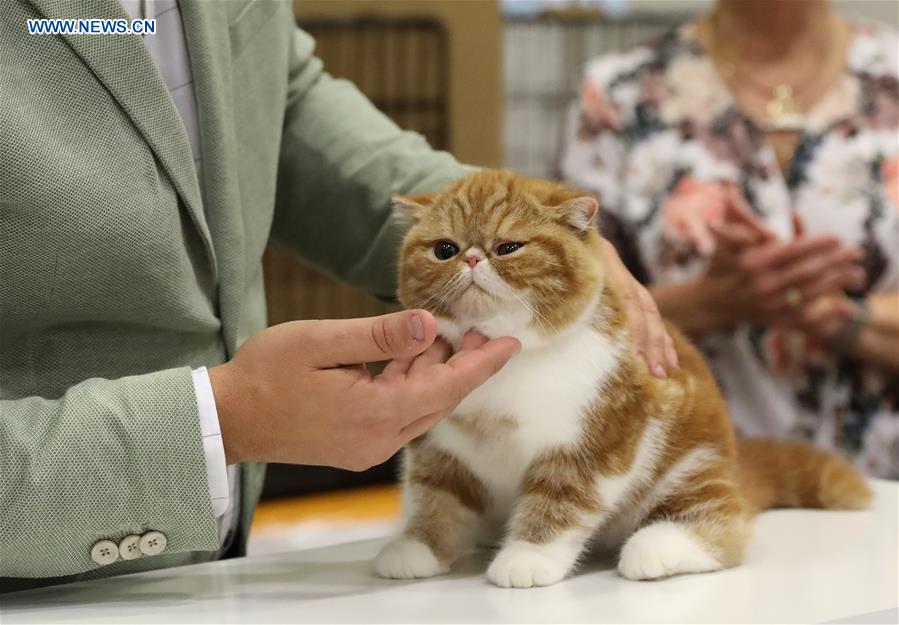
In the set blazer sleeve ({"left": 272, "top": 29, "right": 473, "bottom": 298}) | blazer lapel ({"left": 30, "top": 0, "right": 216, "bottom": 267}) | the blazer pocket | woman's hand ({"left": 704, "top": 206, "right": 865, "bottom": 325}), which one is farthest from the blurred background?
blazer lapel ({"left": 30, "top": 0, "right": 216, "bottom": 267})

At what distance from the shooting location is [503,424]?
1004 mm

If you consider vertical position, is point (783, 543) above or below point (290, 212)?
below

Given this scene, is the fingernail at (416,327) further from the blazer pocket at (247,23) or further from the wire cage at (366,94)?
the wire cage at (366,94)

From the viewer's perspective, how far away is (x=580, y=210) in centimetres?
102

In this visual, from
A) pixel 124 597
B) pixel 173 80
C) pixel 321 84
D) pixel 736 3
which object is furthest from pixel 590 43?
pixel 124 597

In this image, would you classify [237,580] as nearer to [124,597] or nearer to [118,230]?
[124,597]

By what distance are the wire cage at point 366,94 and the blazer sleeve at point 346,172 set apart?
6.07 feet

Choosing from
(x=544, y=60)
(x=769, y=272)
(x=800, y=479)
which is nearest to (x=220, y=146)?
(x=800, y=479)

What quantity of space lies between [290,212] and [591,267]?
0.48m

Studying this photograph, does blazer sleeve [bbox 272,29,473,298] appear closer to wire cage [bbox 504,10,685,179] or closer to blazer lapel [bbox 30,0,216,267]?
blazer lapel [bbox 30,0,216,267]

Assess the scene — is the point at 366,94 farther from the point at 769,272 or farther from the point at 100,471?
the point at 100,471

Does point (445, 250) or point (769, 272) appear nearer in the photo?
point (445, 250)

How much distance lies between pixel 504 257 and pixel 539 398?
14cm

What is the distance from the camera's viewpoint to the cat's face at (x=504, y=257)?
969mm
